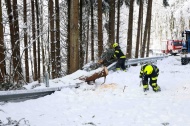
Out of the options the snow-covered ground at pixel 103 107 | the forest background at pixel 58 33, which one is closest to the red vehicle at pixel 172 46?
the forest background at pixel 58 33

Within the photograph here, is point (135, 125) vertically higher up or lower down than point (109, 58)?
lower down

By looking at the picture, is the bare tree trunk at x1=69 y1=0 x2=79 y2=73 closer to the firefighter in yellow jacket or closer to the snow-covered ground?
the snow-covered ground

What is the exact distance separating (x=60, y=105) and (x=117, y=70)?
7.06m

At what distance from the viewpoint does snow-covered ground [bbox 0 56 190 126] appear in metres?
5.35

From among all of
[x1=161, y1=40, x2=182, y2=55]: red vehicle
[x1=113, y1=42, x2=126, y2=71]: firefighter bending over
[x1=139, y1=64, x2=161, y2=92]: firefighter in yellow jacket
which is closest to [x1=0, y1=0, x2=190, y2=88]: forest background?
[x1=113, y1=42, x2=126, y2=71]: firefighter bending over

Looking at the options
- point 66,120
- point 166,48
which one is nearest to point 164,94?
point 66,120

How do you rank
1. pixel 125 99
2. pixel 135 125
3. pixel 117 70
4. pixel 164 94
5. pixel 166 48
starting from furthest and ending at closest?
pixel 166 48, pixel 117 70, pixel 164 94, pixel 125 99, pixel 135 125

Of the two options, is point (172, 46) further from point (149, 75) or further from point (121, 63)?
point (149, 75)

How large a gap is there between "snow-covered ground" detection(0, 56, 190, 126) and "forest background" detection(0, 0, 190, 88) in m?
1.18

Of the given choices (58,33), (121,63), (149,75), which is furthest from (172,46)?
(149,75)

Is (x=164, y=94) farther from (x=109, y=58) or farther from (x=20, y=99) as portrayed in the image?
(x=109, y=58)

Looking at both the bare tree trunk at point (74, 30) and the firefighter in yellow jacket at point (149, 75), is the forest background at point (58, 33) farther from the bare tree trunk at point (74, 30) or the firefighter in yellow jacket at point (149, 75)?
the firefighter in yellow jacket at point (149, 75)

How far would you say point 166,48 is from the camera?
131 feet

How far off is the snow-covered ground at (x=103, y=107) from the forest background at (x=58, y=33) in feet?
3.87
